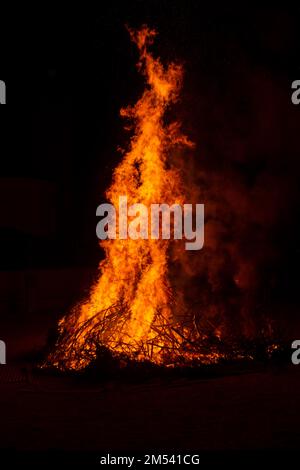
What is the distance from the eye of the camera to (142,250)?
8.27 metres

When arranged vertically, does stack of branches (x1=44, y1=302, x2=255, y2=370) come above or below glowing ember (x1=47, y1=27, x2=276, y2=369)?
below

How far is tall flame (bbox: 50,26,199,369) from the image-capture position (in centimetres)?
806

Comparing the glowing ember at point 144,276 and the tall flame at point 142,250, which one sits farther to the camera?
the tall flame at point 142,250

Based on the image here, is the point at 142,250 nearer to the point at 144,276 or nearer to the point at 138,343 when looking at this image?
the point at 144,276

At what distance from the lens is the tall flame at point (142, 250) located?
806cm

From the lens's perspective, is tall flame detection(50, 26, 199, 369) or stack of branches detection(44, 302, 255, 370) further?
tall flame detection(50, 26, 199, 369)

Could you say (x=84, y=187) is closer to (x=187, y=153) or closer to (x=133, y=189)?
(x=187, y=153)

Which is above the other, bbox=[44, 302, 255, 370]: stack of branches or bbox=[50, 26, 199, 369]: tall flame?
bbox=[50, 26, 199, 369]: tall flame

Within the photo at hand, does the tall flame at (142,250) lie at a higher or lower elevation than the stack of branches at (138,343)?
higher

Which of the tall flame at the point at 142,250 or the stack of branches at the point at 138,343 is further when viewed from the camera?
the tall flame at the point at 142,250

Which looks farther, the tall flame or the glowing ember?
the tall flame

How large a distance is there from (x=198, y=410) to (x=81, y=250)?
36.0 ft

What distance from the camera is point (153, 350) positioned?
780 cm
